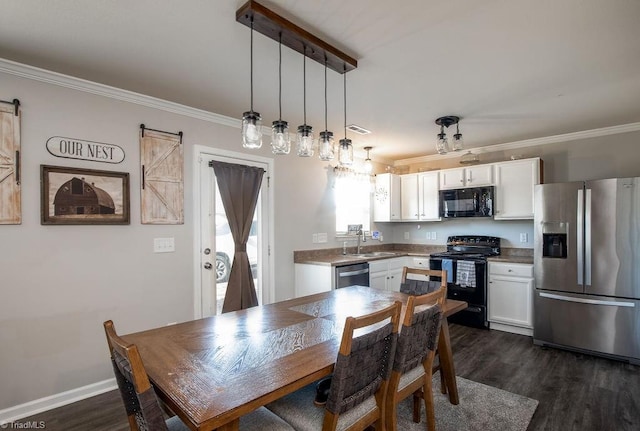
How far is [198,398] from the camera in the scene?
112cm

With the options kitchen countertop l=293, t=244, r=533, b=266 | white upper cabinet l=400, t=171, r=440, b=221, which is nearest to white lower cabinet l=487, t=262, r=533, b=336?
kitchen countertop l=293, t=244, r=533, b=266

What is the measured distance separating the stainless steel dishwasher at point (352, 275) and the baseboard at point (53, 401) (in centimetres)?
228

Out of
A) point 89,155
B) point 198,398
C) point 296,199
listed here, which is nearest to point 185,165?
point 89,155

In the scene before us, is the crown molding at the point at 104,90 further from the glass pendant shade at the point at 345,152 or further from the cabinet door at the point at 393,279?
the cabinet door at the point at 393,279

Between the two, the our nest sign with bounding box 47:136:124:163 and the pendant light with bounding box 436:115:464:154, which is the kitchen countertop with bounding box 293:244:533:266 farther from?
the our nest sign with bounding box 47:136:124:163

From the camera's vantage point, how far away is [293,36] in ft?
6.19

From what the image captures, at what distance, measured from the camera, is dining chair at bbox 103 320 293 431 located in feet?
3.45

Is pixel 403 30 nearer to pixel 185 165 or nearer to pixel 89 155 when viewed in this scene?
pixel 185 165

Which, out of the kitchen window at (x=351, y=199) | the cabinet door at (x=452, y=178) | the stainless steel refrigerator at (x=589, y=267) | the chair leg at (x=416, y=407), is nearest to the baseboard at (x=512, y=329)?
the stainless steel refrigerator at (x=589, y=267)

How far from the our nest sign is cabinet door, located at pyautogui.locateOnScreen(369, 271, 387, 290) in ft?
9.90

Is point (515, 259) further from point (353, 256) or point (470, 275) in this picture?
point (353, 256)

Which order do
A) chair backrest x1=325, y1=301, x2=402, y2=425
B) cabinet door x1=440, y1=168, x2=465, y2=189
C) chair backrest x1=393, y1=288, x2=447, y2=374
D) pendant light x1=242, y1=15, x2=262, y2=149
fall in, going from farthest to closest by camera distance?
1. cabinet door x1=440, y1=168, x2=465, y2=189
2. pendant light x1=242, y1=15, x2=262, y2=149
3. chair backrest x1=393, y1=288, x2=447, y2=374
4. chair backrest x1=325, y1=301, x2=402, y2=425

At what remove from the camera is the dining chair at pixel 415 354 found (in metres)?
1.61

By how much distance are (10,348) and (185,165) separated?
1.84 metres
